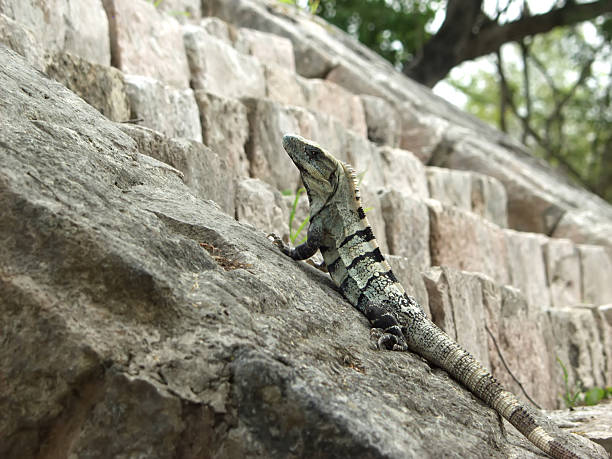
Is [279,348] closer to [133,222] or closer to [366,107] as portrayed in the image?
[133,222]

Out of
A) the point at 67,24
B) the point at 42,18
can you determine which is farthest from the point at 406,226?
the point at 42,18

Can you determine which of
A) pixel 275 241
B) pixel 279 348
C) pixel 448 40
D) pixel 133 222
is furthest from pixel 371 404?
pixel 448 40

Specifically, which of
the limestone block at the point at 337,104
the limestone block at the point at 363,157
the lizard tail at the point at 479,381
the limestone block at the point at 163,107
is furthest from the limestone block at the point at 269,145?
the lizard tail at the point at 479,381

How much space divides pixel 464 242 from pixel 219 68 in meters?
3.01

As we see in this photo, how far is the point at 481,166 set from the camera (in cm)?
942

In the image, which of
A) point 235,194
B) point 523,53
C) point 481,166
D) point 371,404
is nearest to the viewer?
point 371,404

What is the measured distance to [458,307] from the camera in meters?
4.75

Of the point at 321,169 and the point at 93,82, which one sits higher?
the point at 321,169

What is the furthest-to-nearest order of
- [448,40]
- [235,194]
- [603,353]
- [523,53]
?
1. [523,53]
2. [448,40]
3. [603,353]
4. [235,194]

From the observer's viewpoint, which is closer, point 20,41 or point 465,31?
point 20,41

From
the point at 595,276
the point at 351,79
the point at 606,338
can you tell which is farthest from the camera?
the point at 351,79

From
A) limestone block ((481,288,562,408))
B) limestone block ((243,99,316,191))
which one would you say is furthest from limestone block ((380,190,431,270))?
limestone block ((243,99,316,191))

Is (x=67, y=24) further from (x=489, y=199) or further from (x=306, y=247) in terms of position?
(x=489, y=199)

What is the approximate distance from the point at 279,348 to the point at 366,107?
646cm
